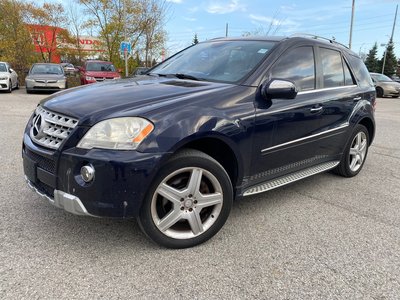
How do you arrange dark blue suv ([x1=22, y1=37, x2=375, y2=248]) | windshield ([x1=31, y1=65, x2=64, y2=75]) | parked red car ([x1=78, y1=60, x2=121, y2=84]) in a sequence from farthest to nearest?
parked red car ([x1=78, y1=60, x2=121, y2=84])
windshield ([x1=31, y1=65, x2=64, y2=75])
dark blue suv ([x1=22, y1=37, x2=375, y2=248])

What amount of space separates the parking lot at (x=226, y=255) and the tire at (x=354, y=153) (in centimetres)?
75

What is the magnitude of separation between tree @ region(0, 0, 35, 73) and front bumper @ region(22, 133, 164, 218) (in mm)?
23505

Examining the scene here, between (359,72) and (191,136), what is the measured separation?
10.4ft

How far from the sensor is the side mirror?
3008 millimetres

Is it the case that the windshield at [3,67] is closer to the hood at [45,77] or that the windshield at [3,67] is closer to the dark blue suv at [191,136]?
the hood at [45,77]

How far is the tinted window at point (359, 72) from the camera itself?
4.63 metres

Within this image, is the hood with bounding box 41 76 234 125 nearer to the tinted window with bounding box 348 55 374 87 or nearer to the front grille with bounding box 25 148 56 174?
the front grille with bounding box 25 148 56 174

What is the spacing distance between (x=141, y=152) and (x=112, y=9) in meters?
26.4

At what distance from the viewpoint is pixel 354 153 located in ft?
15.7

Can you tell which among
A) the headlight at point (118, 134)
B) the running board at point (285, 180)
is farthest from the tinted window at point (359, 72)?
the headlight at point (118, 134)

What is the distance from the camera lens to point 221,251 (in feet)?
9.07

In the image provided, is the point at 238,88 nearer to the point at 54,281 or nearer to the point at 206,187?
the point at 206,187

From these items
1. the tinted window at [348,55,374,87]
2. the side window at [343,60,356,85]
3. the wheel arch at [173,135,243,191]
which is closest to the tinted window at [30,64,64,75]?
the tinted window at [348,55,374,87]

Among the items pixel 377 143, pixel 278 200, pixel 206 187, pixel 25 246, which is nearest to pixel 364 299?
pixel 206 187
